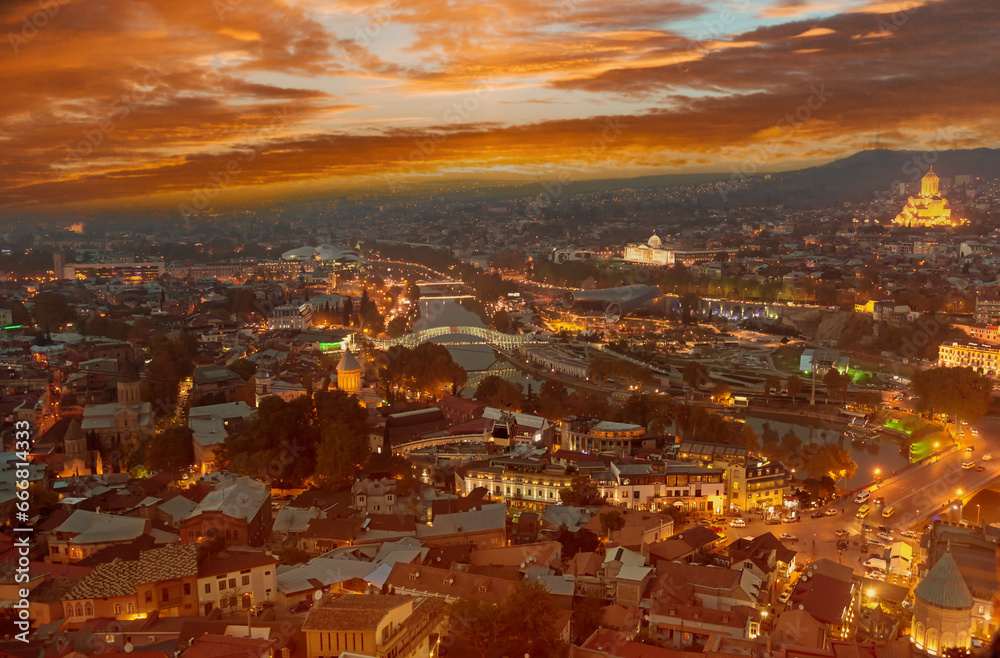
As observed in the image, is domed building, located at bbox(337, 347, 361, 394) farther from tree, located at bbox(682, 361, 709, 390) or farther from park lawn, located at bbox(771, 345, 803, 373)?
park lawn, located at bbox(771, 345, 803, 373)

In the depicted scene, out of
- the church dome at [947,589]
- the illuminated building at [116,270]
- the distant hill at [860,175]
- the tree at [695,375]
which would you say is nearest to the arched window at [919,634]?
the church dome at [947,589]

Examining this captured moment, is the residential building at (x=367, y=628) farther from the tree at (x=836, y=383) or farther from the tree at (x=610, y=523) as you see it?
the tree at (x=836, y=383)

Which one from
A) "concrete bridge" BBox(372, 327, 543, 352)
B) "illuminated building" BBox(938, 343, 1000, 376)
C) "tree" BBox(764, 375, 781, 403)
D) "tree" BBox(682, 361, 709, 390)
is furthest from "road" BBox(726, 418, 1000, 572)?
"concrete bridge" BBox(372, 327, 543, 352)

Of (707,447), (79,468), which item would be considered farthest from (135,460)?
(707,447)

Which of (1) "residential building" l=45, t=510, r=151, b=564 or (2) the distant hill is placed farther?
(2) the distant hill

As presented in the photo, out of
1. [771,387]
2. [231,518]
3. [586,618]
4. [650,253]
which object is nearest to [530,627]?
[586,618]

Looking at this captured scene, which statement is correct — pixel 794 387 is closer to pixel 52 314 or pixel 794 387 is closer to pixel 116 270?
pixel 52 314

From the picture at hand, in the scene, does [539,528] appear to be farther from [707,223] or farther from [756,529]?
[707,223]
